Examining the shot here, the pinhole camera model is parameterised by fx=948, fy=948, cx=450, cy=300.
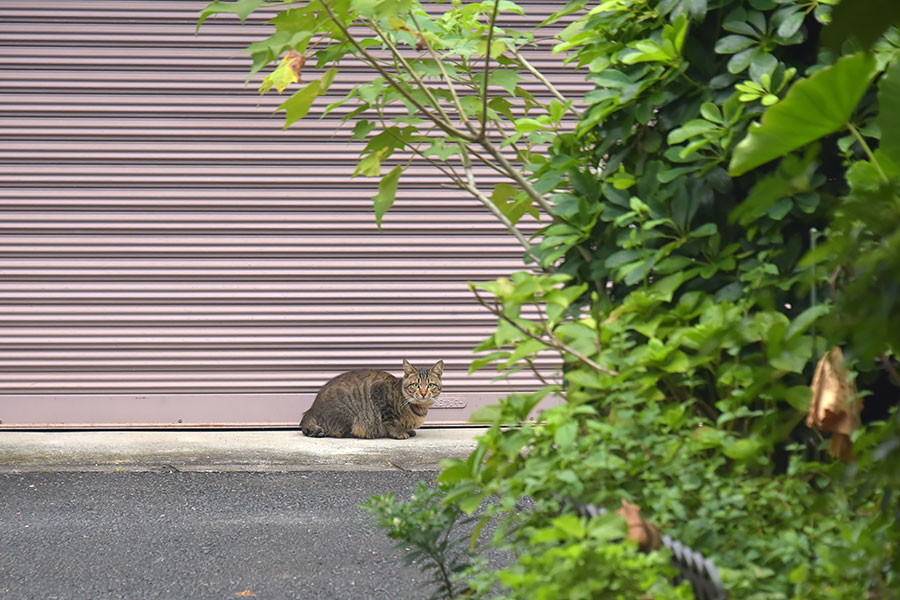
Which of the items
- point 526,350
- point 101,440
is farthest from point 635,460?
point 101,440

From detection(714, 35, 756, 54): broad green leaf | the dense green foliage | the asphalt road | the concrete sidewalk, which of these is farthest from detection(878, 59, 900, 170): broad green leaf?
the concrete sidewalk

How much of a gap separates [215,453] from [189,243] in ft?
5.35

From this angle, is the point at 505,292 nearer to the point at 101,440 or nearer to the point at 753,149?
the point at 753,149

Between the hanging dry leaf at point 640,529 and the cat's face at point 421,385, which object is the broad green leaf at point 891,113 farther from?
the cat's face at point 421,385

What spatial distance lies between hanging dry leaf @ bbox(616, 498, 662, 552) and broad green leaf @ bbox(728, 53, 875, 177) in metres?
0.62

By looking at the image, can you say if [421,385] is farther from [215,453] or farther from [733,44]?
[733,44]

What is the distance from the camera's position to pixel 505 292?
1.86 m

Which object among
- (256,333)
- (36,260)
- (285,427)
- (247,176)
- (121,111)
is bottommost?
(285,427)

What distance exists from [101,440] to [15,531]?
176cm

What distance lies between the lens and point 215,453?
5.98m

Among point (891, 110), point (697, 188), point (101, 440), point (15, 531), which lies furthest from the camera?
point (101, 440)

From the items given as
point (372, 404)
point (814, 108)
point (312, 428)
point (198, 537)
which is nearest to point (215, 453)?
point (312, 428)

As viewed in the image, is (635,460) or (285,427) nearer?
(635,460)

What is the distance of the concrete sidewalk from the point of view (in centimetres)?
588
